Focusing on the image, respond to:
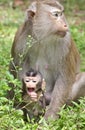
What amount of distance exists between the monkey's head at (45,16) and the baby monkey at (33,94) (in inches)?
18.9

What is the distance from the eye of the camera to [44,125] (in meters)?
5.91

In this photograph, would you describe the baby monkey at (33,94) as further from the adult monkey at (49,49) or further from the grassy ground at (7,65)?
the grassy ground at (7,65)

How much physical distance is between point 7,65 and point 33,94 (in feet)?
3.19

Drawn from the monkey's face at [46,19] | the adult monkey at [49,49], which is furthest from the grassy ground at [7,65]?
the monkey's face at [46,19]

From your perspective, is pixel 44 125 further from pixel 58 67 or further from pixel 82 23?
pixel 82 23

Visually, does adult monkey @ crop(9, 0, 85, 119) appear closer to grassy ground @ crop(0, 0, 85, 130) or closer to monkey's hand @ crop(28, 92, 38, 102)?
grassy ground @ crop(0, 0, 85, 130)

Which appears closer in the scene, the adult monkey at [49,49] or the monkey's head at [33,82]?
the monkey's head at [33,82]

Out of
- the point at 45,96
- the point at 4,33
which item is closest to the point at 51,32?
the point at 45,96

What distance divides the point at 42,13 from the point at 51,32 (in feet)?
0.85

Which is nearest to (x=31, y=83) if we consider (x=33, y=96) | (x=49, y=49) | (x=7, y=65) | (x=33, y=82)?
(x=33, y=82)

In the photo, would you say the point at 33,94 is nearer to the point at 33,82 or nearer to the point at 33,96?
the point at 33,96

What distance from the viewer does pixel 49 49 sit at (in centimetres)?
709

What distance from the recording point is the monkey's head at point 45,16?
6943mm

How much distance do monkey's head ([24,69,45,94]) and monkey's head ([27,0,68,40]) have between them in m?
0.47
